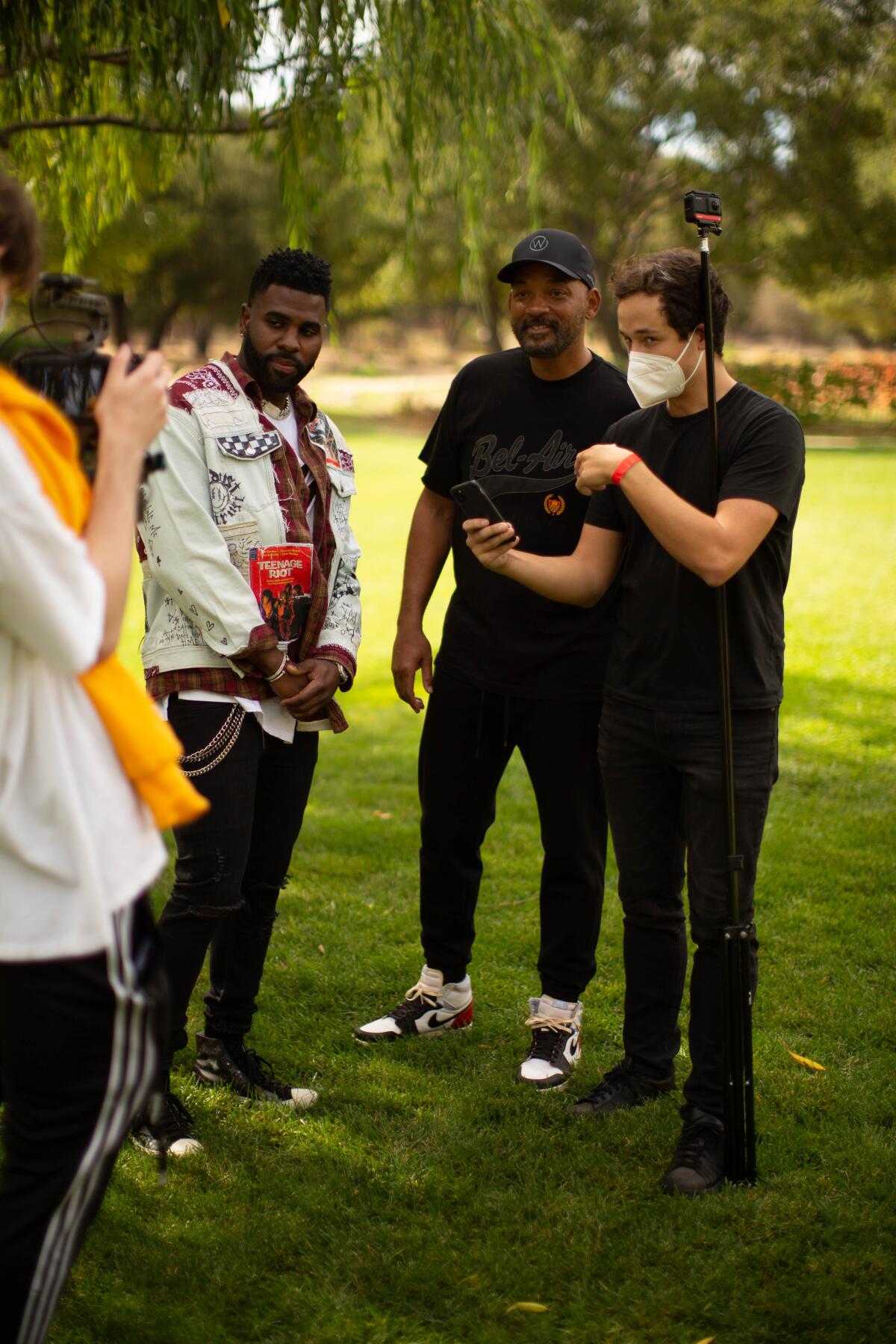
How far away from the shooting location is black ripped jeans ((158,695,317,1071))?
11.4 feet

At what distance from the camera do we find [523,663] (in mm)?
4074

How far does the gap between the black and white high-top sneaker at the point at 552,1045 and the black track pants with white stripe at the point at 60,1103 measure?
2067 mm

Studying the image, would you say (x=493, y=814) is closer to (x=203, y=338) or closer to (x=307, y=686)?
(x=307, y=686)

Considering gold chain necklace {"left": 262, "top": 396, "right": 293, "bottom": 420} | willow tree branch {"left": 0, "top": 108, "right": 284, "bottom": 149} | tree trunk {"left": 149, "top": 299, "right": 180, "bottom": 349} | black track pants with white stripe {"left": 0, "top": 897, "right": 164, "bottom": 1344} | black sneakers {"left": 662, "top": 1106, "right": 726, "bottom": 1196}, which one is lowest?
black sneakers {"left": 662, "top": 1106, "right": 726, "bottom": 1196}

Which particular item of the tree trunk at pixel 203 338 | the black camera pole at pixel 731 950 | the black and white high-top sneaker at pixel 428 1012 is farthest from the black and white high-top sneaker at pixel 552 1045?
the tree trunk at pixel 203 338

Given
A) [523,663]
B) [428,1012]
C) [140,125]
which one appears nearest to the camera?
[523,663]

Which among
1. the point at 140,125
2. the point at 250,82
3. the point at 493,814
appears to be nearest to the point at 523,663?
the point at 493,814

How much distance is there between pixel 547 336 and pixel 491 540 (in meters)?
0.79

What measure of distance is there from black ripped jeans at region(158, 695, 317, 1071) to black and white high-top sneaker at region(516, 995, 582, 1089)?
0.91 metres

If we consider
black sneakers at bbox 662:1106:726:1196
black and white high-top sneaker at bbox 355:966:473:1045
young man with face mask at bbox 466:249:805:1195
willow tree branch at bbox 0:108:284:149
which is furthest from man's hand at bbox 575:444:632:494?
willow tree branch at bbox 0:108:284:149

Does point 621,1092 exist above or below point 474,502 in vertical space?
below

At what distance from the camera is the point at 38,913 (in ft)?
6.61

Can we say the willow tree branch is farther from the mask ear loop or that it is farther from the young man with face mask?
the mask ear loop

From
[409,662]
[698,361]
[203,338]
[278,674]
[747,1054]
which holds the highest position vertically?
[203,338]
